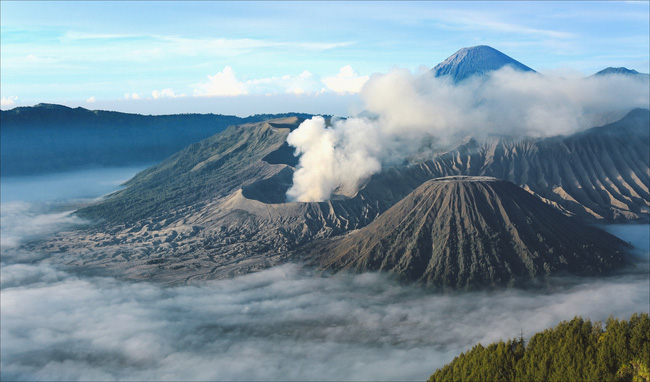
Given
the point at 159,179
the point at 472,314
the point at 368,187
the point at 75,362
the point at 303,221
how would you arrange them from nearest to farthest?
the point at 75,362 < the point at 472,314 < the point at 303,221 < the point at 368,187 < the point at 159,179

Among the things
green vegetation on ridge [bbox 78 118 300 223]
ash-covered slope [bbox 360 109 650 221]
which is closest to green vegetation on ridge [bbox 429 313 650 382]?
ash-covered slope [bbox 360 109 650 221]

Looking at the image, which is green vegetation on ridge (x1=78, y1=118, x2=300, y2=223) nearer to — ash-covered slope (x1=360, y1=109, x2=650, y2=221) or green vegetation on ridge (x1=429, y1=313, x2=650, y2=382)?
ash-covered slope (x1=360, y1=109, x2=650, y2=221)

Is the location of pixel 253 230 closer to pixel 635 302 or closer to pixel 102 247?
pixel 102 247

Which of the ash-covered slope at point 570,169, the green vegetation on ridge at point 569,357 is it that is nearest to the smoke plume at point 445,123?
the ash-covered slope at point 570,169

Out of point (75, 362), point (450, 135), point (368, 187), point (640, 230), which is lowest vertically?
point (75, 362)

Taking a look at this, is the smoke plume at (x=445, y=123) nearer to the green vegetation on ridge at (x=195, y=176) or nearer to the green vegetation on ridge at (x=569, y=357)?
the green vegetation on ridge at (x=195, y=176)

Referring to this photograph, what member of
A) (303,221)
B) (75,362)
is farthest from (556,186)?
(75,362)

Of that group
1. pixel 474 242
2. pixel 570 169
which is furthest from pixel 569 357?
pixel 570 169
